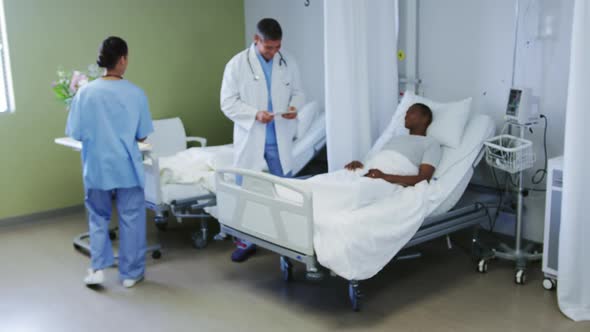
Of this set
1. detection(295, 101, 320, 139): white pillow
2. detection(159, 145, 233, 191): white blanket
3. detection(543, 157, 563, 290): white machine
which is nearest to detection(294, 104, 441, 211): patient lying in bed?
detection(543, 157, 563, 290): white machine

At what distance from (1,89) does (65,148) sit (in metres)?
0.66

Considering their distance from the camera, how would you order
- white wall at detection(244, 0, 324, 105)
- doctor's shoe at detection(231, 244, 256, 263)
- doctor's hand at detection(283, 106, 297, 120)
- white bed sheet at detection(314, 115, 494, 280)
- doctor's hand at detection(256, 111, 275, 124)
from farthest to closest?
white wall at detection(244, 0, 324, 105)
doctor's shoe at detection(231, 244, 256, 263)
doctor's hand at detection(283, 106, 297, 120)
doctor's hand at detection(256, 111, 275, 124)
white bed sheet at detection(314, 115, 494, 280)

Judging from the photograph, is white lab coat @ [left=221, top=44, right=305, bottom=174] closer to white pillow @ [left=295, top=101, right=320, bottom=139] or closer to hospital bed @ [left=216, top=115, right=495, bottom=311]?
hospital bed @ [left=216, top=115, right=495, bottom=311]

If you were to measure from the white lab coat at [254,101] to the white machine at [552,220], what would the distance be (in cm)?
155

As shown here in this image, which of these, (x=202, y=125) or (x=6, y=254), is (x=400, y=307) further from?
(x=202, y=125)

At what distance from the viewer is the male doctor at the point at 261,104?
3.71 m

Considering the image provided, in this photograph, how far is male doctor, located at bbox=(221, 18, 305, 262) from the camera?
3.71m

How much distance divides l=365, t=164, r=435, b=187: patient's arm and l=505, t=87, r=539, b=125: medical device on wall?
53 cm

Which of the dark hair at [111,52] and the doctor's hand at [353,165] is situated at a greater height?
the dark hair at [111,52]

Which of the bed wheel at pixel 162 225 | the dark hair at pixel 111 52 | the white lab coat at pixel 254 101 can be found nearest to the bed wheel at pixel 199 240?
the bed wheel at pixel 162 225

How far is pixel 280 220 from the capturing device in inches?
118

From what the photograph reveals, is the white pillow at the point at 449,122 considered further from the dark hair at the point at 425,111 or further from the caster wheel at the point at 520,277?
the caster wheel at the point at 520,277

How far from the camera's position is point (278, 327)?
2.96 metres

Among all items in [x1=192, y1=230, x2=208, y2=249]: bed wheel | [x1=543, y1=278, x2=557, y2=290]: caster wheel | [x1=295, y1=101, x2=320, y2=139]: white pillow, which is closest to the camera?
[x1=543, y1=278, x2=557, y2=290]: caster wheel
